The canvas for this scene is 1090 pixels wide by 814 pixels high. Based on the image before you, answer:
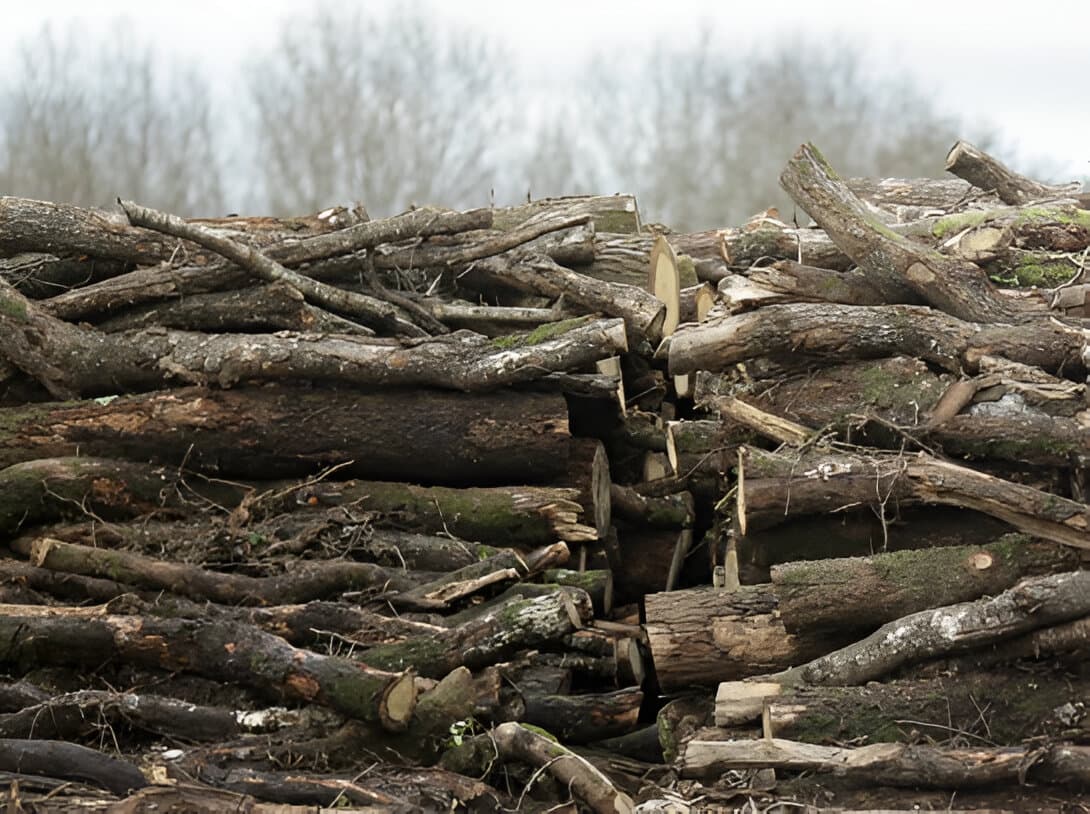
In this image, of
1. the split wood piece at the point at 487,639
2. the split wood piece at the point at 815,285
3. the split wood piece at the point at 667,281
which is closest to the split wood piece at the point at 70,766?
the split wood piece at the point at 487,639

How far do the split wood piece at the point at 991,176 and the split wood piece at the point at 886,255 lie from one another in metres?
1.44

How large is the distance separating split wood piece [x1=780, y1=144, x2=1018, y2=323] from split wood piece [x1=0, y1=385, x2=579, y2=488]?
6.58 ft

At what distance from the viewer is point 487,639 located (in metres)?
6.22

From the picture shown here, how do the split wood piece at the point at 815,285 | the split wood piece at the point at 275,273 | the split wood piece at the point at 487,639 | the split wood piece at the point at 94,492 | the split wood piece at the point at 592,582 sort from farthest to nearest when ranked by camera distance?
the split wood piece at the point at 275,273 < the split wood piece at the point at 815,285 < the split wood piece at the point at 94,492 < the split wood piece at the point at 592,582 < the split wood piece at the point at 487,639

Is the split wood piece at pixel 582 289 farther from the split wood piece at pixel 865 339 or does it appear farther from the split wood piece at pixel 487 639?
the split wood piece at pixel 487 639

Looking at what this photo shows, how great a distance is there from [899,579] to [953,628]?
1.56 ft

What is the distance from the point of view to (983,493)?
5.88 metres

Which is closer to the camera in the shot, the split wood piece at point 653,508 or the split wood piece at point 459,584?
the split wood piece at point 459,584

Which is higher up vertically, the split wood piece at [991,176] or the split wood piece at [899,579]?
the split wood piece at [991,176]

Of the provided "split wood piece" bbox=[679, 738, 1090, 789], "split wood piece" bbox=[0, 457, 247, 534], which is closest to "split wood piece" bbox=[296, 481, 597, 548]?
"split wood piece" bbox=[0, 457, 247, 534]

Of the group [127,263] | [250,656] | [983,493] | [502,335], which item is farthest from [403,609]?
[127,263]

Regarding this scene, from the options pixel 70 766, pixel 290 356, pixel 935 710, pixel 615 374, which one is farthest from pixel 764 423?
pixel 70 766

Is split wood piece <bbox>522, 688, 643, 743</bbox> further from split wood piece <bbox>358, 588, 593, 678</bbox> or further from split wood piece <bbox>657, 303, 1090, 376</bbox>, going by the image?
split wood piece <bbox>657, 303, 1090, 376</bbox>

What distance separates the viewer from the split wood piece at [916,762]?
189 inches
